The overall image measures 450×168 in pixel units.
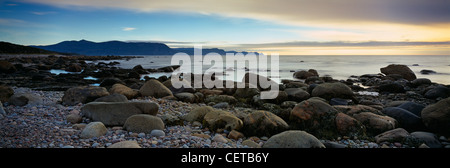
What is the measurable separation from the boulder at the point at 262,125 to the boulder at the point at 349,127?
1.61 meters

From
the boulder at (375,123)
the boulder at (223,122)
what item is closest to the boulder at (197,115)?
the boulder at (223,122)

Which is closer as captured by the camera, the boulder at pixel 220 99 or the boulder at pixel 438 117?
the boulder at pixel 438 117

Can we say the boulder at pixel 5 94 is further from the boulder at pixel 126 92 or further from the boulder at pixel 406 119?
the boulder at pixel 406 119

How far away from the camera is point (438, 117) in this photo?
7.81 m

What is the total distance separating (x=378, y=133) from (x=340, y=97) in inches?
236

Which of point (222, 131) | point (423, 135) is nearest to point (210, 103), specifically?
point (222, 131)

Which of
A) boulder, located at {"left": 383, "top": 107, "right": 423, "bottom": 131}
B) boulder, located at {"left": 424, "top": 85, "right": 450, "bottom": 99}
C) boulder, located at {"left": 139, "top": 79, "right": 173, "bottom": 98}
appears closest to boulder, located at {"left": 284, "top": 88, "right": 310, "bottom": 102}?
boulder, located at {"left": 383, "top": 107, "right": 423, "bottom": 131}

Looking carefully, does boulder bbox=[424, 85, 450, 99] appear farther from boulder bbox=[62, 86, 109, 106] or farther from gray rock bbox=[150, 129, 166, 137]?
boulder bbox=[62, 86, 109, 106]

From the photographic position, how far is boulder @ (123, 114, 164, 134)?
22.2ft

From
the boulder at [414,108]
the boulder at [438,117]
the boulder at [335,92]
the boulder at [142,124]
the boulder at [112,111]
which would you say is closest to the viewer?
the boulder at [142,124]

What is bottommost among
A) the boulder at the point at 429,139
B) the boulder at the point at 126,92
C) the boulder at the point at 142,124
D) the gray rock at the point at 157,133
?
the boulder at the point at 429,139

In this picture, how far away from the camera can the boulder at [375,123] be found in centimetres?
793

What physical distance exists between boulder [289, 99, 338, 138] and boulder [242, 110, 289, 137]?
2.64 feet

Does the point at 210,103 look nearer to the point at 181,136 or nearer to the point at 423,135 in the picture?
the point at 181,136
